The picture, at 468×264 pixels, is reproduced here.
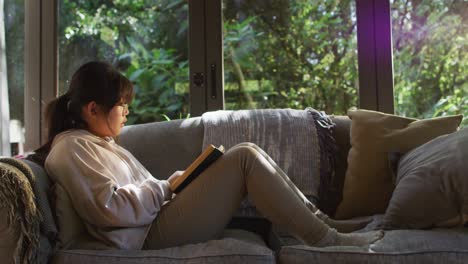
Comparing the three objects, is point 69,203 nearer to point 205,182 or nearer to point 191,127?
point 205,182

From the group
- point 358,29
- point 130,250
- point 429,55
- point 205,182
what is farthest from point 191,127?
point 429,55

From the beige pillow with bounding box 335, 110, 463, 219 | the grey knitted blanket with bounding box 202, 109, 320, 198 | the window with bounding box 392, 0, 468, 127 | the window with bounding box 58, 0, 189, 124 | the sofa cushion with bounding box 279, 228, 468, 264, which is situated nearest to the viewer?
the sofa cushion with bounding box 279, 228, 468, 264

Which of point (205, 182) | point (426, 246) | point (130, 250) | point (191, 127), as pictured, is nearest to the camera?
point (426, 246)

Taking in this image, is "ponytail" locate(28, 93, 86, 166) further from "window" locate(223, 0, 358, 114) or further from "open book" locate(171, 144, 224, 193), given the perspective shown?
"window" locate(223, 0, 358, 114)

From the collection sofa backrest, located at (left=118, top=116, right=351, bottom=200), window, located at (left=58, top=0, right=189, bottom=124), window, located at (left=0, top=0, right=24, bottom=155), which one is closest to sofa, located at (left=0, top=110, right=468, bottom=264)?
sofa backrest, located at (left=118, top=116, right=351, bottom=200)

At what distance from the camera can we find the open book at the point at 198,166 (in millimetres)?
1704

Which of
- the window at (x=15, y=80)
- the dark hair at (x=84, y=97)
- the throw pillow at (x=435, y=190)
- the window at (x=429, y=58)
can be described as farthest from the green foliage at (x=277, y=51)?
the dark hair at (x=84, y=97)

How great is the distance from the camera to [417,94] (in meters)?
2.91

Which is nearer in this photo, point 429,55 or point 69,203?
point 69,203

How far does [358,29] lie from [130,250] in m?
1.91

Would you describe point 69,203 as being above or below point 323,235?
above

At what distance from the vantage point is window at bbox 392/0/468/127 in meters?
2.86

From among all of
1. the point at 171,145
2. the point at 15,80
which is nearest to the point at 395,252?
the point at 171,145

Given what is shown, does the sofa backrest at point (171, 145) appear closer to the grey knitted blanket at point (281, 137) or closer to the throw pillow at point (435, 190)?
the grey knitted blanket at point (281, 137)
